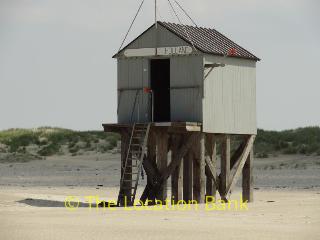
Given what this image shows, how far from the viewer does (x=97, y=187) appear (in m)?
43.0

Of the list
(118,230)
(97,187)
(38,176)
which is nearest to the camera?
(118,230)

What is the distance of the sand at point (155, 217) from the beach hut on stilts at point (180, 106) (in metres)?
1.86

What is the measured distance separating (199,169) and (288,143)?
27.7 m

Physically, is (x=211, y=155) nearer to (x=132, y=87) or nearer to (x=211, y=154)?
(x=211, y=154)

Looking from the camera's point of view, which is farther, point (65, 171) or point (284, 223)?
point (65, 171)

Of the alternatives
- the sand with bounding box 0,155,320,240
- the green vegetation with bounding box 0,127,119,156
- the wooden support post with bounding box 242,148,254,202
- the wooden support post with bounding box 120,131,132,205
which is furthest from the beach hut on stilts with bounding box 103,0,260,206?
the green vegetation with bounding box 0,127,119,156

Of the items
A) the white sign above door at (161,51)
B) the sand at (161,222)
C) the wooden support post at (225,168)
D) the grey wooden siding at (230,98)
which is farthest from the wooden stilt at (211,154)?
the white sign above door at (161,51)

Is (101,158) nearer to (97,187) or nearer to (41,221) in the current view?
(97,187)

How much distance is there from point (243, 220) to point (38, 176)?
27.0m

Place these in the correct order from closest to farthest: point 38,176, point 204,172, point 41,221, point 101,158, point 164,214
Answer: point 41,221, point 164,214, point 204,172, point 38,176, point 101,158

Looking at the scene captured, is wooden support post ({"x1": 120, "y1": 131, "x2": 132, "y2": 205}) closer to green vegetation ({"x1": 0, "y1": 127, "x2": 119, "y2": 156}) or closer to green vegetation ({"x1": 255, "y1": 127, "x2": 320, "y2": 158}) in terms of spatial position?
green vegetation ({"x1": 255, "y1": 127, "x2": 320, "y2": 158})

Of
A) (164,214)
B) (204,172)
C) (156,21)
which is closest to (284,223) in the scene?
(164,214)

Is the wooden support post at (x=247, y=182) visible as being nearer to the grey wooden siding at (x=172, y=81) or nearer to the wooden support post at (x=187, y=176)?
the wooden support post at (x=187, y=176)

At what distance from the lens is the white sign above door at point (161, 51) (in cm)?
3000
